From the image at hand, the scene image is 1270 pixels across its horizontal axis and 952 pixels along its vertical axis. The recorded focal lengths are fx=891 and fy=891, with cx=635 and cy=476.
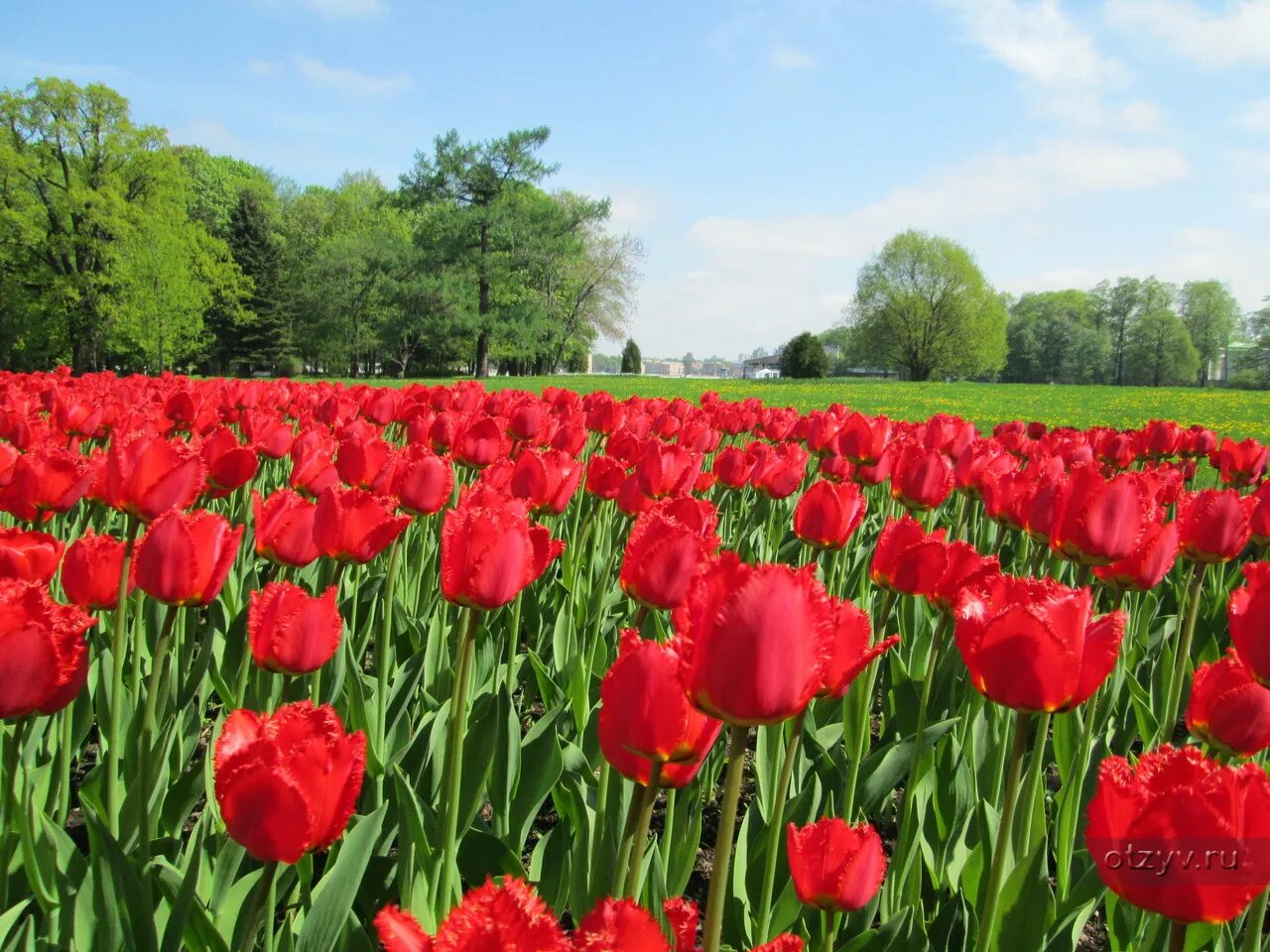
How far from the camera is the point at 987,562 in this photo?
1.79 metres

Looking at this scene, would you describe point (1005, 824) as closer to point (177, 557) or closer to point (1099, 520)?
point (1099, 520)

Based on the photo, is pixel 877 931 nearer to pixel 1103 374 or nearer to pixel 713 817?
pixel 713 817

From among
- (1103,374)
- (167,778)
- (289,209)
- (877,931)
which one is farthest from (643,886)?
(1103,374)

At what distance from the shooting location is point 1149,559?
6.84 ft

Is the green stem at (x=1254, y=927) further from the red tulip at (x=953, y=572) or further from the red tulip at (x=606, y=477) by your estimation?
the red tulip at (x=606, y=477)

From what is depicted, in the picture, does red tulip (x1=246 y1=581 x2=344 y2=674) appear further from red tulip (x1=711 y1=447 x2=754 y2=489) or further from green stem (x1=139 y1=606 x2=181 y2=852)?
red tulip (x1=711 y1=447 x2=754 y2=489)

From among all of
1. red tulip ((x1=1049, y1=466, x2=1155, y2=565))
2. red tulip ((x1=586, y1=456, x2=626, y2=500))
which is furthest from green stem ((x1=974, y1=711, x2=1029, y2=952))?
red tulip ((x1=586, y1=456, x2=626, y2=500))

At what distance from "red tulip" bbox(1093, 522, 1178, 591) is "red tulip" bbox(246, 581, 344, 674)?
1.75 metres

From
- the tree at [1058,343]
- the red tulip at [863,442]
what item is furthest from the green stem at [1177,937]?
the tree at [1058,343]

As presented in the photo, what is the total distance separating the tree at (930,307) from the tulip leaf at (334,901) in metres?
63.3

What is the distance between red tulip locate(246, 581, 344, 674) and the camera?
4.83 feet

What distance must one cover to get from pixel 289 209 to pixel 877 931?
6755 cm

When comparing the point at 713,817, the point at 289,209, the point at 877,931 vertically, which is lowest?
the point at 713,817

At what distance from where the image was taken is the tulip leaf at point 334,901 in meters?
1.34
